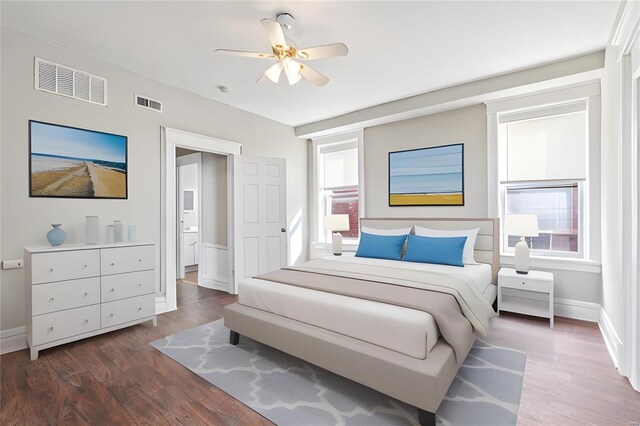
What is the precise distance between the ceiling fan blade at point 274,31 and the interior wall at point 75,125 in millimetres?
2216

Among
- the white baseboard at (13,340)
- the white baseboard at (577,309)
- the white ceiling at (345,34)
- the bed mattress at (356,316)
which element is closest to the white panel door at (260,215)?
the white ceiling at (345,34)

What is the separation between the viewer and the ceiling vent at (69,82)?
112 inches

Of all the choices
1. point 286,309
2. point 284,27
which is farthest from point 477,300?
point 284,27

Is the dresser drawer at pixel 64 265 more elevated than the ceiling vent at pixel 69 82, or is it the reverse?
the ceiling vent at pixel 69 82

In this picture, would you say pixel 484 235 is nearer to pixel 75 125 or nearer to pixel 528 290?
pixel 528 290

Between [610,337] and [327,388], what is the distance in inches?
101

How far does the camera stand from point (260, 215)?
4.84 meters

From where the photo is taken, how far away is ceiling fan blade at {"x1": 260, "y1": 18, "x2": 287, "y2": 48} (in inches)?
80.0

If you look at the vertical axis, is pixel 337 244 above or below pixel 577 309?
above

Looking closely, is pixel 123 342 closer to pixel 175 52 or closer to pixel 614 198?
pixel 175 52

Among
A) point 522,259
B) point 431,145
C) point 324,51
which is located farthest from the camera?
point 431,145

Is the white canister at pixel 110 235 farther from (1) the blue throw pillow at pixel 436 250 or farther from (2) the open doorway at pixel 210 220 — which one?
(1) the blue throw pillow at pixel 436 250

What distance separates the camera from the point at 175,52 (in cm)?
306

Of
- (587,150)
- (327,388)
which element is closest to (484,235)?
(587,150)
